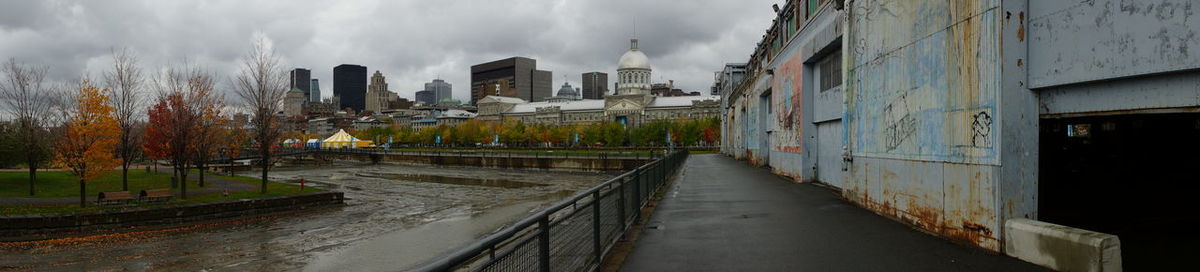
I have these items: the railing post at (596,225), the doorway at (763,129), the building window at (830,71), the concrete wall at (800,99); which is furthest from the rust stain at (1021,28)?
the doorway at (763,129)

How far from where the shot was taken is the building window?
17.1 metres

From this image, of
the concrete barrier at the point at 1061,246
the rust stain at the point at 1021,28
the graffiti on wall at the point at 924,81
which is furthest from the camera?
the graffiti on wall at the point at 924,81

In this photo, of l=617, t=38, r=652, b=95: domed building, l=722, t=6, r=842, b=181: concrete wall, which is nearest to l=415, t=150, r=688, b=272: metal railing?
l=722, t=6, r=842, b=181: concrete wall

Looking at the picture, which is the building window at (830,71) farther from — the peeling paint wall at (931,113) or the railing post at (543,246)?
the railing post at (543,246)

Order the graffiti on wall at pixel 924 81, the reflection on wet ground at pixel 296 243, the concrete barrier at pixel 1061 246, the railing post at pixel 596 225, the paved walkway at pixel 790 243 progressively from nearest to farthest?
the concrete barrier at pixel 1061 246 → the railing post at pixel 596 225 → the paved walkway at pixel 790 243 → the graffiti on wall at pixel 924 81 → the reflection on wet ground at pixel 296 243

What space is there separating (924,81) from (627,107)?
14693 cm

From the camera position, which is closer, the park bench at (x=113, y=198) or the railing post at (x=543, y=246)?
the railing post at (x=543, y=246)

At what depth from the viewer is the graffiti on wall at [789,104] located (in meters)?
20.4

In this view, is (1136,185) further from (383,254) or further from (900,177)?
(383,254)

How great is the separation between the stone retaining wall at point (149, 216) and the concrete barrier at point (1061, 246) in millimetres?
22380

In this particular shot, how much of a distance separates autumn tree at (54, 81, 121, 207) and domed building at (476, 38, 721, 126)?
127 meters

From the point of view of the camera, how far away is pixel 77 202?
20.4 meters

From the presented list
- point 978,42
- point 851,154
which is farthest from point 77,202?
point 978,42

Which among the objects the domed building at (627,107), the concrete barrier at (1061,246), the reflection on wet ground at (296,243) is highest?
the domed building at (627,107)
